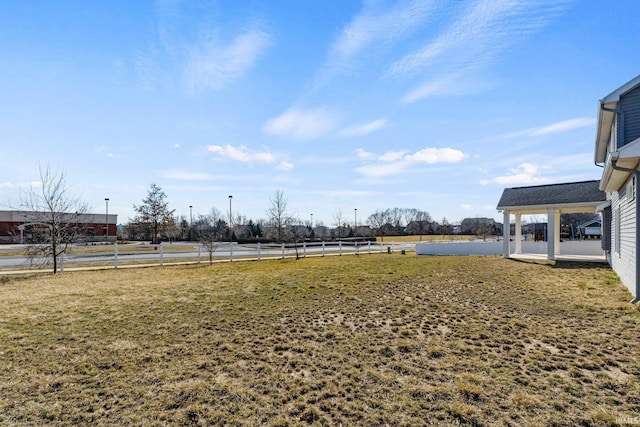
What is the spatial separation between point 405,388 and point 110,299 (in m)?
7.65

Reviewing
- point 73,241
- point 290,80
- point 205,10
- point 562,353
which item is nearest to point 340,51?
point 290,80

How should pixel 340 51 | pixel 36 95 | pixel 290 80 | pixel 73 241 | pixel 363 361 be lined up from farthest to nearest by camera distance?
pixel 73 241 → pixel 290 80 → pixel 340 51 → pixel 36 95 → pixel 363 361

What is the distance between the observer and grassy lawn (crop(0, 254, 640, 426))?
3.27m

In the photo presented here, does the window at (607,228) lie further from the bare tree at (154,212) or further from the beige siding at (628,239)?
the bare tree at (154,212)

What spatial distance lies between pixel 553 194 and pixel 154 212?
38259 mm

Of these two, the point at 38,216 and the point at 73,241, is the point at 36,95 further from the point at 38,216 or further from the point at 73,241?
the point at 38,216

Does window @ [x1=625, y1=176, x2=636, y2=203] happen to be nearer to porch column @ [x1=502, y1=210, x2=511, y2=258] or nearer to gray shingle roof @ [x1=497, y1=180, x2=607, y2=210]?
gray shingle roof @ [x1=497, y1=180, x2=607, y2=210]

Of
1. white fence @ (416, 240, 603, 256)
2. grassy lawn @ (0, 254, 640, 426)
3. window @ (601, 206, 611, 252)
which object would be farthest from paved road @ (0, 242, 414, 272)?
window @ (601, 206, 611, 252)

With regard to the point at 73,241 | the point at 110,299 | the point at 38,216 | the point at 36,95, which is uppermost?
the point at 36,95

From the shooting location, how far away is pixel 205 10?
9.14 metres

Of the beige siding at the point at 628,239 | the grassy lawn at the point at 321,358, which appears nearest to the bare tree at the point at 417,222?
the beige siding at the point at 628,239

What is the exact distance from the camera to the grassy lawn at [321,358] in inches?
129

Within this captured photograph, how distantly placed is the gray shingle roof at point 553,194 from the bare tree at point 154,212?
35.2 meters

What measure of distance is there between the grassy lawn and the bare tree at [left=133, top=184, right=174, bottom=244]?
31562 millimetres
